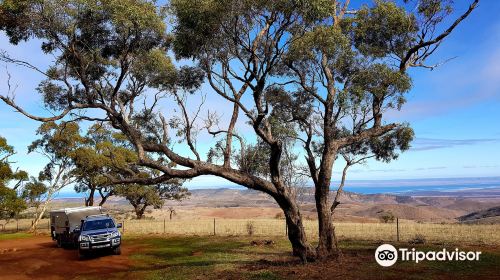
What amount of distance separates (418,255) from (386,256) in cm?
182

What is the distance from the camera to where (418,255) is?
18.8 m

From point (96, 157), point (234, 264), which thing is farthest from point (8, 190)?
point (234, 264)

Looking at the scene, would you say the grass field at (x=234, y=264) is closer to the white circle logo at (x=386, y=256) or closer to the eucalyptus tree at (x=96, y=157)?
the white circle logo at (x=386, y=256)

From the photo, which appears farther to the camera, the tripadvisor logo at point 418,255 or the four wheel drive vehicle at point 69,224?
the four wheel drive vehicle at point 69,224

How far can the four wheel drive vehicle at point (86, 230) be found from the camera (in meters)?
23.2

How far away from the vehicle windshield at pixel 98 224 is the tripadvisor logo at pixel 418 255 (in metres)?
16.2

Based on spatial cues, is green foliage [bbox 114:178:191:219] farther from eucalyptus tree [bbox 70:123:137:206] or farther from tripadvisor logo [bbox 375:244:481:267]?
tripadvisor logo [bbox 375:244:481:267]

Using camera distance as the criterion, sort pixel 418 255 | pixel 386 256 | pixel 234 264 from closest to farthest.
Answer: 1. pixel 386 256
2. pixel 234 264
3. pixel 418 255

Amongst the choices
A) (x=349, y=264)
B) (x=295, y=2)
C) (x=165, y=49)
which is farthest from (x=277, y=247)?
(x=295, y=2)

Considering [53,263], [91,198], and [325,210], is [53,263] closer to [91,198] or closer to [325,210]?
[325,210]

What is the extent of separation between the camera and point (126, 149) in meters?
48.7

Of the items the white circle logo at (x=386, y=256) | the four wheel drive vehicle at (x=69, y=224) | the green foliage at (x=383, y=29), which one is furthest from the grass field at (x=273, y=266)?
the green foliage at (x=383, y=29)

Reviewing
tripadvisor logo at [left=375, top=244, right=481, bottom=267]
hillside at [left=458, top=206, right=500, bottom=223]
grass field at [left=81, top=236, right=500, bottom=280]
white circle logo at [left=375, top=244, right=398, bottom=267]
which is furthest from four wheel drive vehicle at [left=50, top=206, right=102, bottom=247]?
hillside at [left=458, top=206, right=500, bottom=223]

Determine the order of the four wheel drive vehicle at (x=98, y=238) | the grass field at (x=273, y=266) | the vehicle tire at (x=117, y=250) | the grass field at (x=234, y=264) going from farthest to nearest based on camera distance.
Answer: the vehicle tire at (x=117, y=250)
the four wheel drive vehicle at (x=98, y=238)
the grass field at (x=234, y=264)
the grass field at (x=273, y=266)
